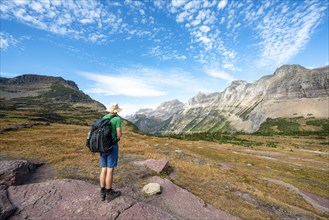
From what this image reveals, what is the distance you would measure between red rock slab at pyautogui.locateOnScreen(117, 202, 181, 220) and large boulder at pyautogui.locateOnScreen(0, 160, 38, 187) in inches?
337

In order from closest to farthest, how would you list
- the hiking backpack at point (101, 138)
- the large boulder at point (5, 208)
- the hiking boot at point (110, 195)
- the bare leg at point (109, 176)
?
1. the large boulder at point (5, 208)
2. the hiking backpack at point (101, 138)
3. the bare leg at point (109, 176)
4. the hiking boot at point (110, 195)

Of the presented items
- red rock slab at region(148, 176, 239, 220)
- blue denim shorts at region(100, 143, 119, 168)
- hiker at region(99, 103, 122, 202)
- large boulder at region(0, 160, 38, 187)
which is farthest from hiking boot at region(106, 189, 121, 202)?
large boulder at region(0, 160, 38, 187)

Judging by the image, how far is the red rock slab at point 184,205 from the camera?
1188 cm

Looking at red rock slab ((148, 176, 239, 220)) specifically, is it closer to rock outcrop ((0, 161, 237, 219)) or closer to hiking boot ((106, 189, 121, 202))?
rock outcrop ((0, 161, 237, 219))

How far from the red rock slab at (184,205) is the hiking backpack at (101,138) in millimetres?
5018

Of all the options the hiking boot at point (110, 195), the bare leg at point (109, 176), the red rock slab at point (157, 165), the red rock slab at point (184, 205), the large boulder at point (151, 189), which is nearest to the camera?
the bare leg at point (109, 176)

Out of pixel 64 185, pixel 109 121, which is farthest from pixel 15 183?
pixel 109 121

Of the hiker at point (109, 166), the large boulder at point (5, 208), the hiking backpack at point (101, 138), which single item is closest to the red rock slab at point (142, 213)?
the hiker at point (109, 166)

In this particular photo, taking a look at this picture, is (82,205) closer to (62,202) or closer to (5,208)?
(62,202)

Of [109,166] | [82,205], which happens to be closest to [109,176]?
[109,166]

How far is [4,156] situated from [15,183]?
1159cm

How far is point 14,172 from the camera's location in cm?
1347

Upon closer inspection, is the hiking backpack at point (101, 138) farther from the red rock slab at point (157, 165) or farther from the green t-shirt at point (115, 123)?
the red rock slab at point (157, 165)

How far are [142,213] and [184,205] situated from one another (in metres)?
3.87
